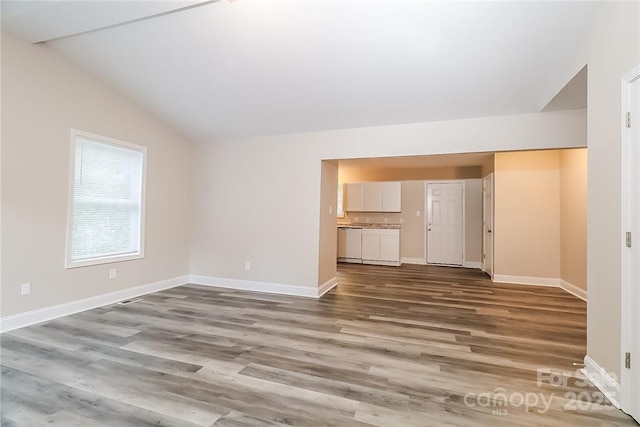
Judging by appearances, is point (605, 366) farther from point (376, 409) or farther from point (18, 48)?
point (18, 48)

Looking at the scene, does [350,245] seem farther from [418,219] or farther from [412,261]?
[418,219]

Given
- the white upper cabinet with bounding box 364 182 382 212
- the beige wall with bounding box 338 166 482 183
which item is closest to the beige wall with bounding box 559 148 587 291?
the beige wall with bounding box 338 166 482 183

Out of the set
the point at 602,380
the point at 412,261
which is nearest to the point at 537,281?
the point at 412,261

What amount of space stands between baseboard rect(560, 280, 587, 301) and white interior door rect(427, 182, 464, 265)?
2.29 metres

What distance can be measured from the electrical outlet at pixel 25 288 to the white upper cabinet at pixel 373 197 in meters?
6.35

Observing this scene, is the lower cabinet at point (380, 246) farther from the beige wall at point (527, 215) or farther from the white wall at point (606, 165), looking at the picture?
the white wall at point (606, 165)

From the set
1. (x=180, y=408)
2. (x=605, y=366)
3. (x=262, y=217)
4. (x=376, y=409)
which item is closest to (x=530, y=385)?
(x=605, y=366)

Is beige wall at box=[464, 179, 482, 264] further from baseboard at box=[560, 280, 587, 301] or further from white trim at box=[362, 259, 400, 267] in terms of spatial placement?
baseboard at box=[560, 280, 587, 301]

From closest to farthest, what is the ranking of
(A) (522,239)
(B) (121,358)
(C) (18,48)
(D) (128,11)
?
(B) (121,358)
(D) (128,11)
(C) (18,48)
(A) (522,239)

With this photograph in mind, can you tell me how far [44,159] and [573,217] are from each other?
707 cm

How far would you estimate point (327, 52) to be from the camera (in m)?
2.85

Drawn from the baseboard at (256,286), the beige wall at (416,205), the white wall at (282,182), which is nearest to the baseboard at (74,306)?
the baseboard at (256,286)

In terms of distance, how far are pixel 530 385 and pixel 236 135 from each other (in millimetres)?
4559

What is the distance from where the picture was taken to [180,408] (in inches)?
68.4
